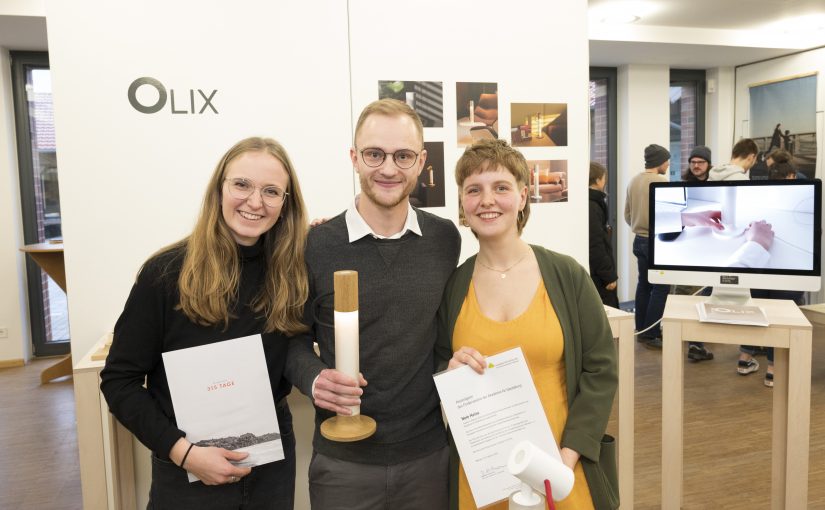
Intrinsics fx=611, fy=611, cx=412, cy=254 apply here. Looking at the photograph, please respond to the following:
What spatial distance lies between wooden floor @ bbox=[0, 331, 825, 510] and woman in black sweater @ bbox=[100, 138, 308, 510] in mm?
2062

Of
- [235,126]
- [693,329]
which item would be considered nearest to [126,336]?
[235,126]

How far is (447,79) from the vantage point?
299 cm

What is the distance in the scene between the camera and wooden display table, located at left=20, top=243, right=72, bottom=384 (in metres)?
4.81

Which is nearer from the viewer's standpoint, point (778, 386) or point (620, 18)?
point (778, 386)

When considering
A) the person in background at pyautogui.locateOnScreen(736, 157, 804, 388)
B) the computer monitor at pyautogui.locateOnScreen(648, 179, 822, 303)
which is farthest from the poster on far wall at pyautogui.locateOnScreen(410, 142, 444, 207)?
the person in background at pyautogui.locateOnScreen(736, 157, 804, 388)

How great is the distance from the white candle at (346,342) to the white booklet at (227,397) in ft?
0.97

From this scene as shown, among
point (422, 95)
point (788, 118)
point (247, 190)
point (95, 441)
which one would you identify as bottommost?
point (95, 441)

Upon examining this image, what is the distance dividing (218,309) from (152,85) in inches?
65.7

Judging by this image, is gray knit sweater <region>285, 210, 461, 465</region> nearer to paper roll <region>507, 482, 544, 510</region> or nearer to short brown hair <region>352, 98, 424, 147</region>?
short brown hair <region>352, 98, 424, 147</region>

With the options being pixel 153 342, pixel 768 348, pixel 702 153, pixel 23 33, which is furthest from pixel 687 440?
pixel 23 33

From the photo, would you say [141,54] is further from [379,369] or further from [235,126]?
[379,369]

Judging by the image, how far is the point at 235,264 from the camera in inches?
57.7

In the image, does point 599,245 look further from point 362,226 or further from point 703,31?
point 362,226

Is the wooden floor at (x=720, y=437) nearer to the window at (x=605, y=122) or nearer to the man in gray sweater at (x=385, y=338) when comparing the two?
the man in gray sweater at (x=385, y=338)
